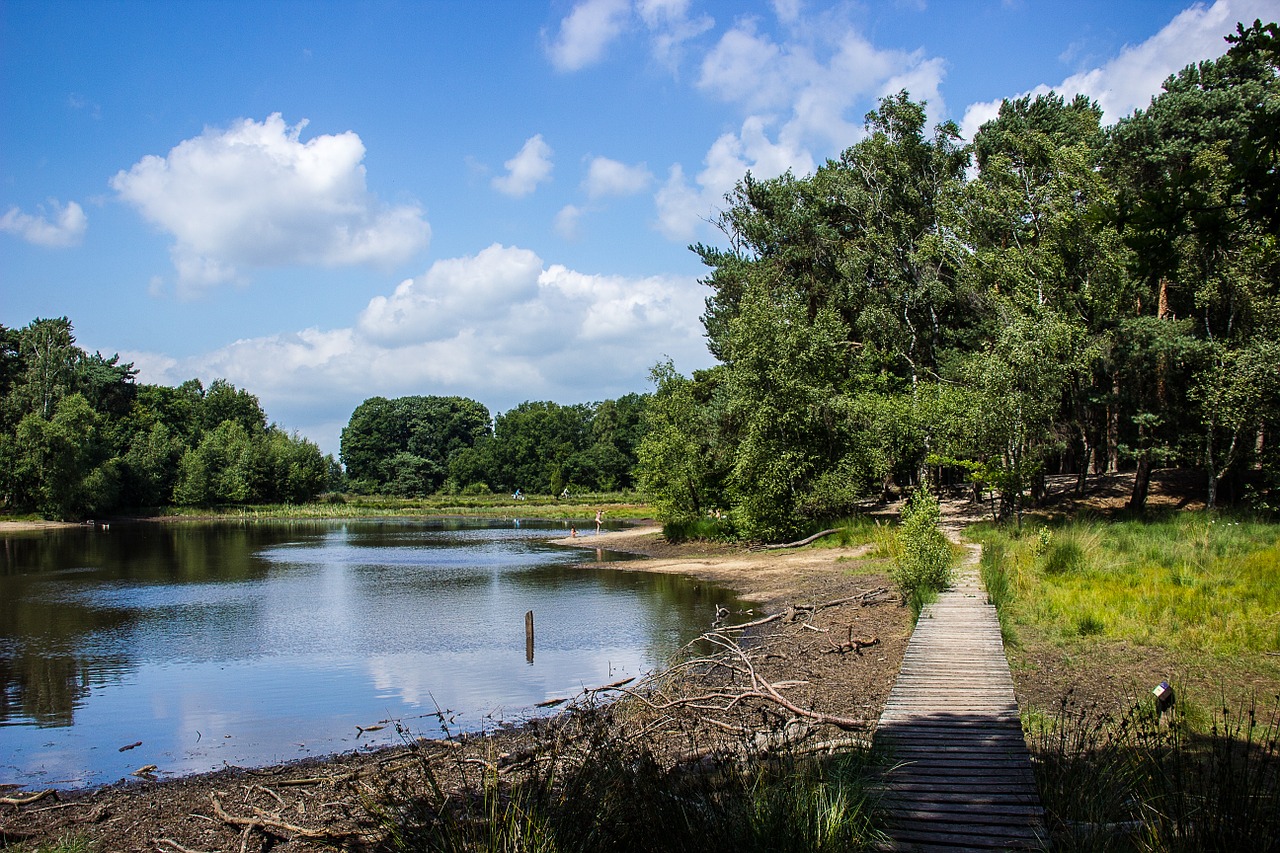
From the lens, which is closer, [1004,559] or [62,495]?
[1004,559]

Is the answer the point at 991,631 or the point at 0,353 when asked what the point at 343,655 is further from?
the point at 0,353

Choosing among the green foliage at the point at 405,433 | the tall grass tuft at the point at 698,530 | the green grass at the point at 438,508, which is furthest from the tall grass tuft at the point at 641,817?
the green foliage at the point at 405,433

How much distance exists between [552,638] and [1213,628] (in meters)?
12.8

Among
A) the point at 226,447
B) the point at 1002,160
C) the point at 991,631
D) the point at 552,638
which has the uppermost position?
the point at 1002,160

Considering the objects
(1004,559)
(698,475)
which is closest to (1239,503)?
(1004,559)

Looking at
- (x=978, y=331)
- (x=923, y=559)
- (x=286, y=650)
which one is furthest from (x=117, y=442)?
(x=923, y=559)

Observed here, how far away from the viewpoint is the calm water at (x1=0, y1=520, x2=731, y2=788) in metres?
12.5

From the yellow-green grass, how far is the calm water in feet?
22.7

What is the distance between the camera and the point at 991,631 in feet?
40.5

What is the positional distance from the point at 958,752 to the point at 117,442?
92743 mm

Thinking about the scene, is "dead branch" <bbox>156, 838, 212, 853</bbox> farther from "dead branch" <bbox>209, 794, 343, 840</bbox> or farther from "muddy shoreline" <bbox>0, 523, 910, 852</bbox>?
"dead branch" <bbox>209, 794, 343, 840</bbox>

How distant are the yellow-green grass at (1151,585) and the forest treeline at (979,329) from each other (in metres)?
7.15

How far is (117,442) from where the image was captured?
275 feet

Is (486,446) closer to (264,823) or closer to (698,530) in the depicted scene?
(698,530)
